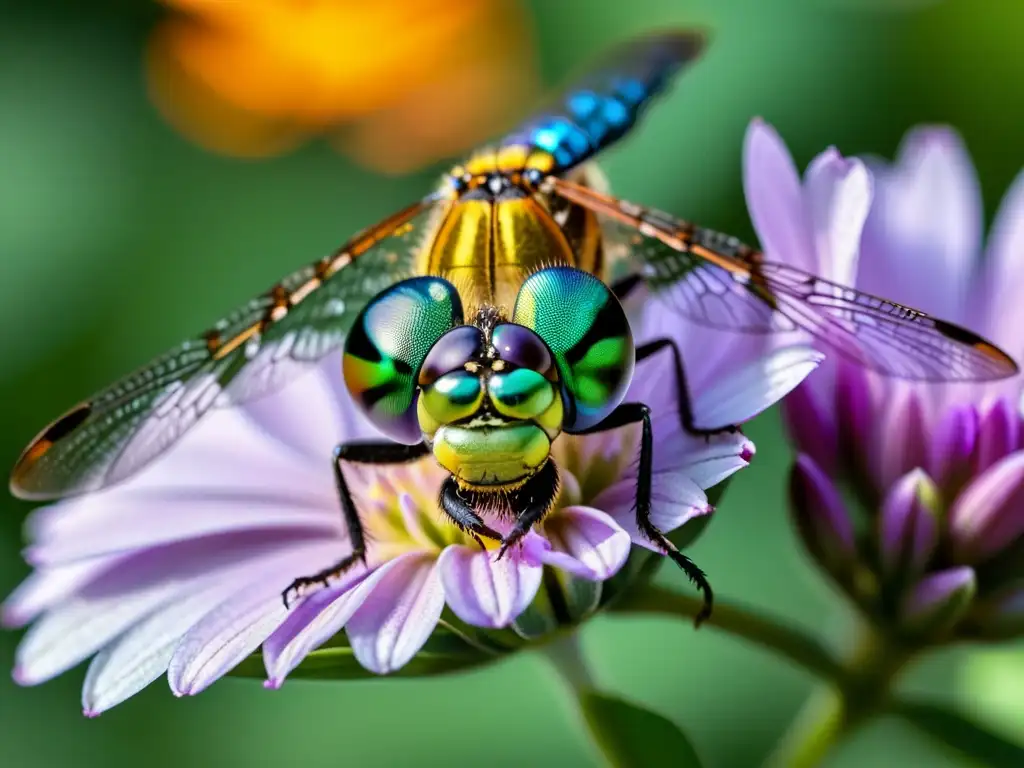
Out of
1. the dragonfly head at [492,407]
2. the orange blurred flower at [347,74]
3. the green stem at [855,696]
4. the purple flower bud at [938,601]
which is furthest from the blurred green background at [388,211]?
the dragonfly head at [492,407]

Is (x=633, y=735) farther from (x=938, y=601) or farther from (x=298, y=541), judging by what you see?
(x=298, y=541)

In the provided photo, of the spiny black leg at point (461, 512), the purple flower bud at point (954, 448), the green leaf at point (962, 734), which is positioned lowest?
the green leaf at point (962, 734)

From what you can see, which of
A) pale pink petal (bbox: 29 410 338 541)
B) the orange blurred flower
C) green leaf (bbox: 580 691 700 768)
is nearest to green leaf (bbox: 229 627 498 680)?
green leaf (bbox: 580 691 700 768)

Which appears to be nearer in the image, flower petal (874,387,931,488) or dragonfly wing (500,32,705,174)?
flower petal (874,387,931,488)

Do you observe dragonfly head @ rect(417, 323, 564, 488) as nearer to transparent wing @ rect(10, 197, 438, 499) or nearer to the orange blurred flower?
transparent wing @ rect(10, 197, 438, 499)

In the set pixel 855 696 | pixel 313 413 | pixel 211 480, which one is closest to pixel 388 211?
pixel 313 413

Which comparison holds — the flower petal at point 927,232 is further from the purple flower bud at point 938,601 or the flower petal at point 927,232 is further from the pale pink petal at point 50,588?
the pale pink petal at point 50,588
